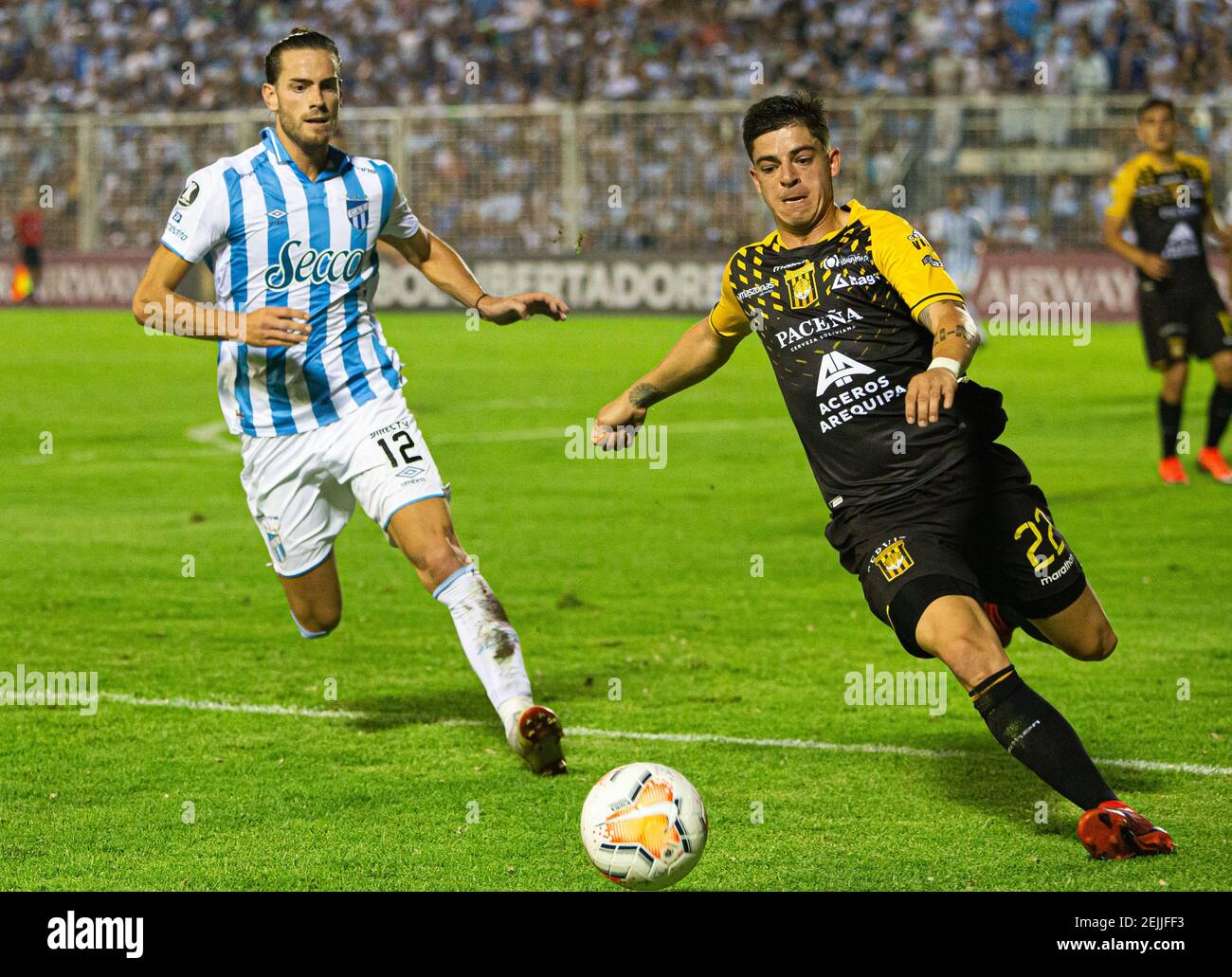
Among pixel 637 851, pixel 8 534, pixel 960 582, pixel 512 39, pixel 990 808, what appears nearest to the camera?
pixel 637 851

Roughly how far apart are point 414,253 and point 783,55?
81.2 ft

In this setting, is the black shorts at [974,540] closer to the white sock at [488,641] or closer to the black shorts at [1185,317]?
the white sock at [488,641]

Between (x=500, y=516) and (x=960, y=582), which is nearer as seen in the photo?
(x=960, y=582)

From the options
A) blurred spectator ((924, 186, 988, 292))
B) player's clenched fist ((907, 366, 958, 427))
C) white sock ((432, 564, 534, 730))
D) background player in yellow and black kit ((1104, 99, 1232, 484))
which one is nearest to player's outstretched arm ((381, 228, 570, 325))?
white sock ((432, 564, 534, 730))

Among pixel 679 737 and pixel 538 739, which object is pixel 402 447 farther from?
pixel 679 737

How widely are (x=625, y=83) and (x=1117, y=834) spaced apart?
2817 cm

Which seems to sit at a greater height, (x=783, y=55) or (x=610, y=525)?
(x=783, y=55)

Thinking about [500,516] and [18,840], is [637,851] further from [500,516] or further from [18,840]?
[500,516]

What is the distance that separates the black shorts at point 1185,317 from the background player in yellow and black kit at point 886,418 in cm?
776

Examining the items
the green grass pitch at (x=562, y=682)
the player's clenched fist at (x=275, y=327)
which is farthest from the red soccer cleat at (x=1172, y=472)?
the player's clenched fist at (x=275, y=327)

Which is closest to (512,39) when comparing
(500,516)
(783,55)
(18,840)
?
(783,55)

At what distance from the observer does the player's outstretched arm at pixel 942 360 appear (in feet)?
15.3
